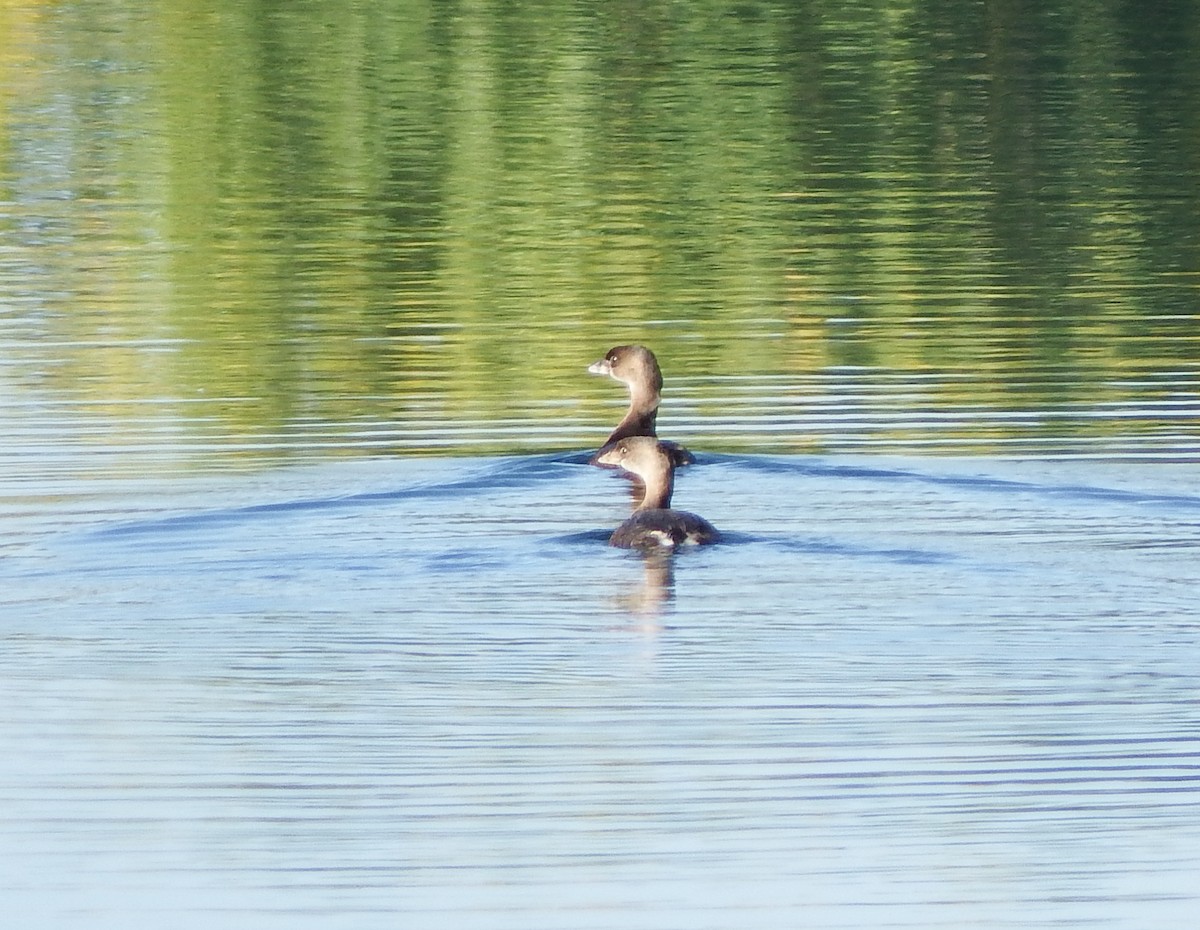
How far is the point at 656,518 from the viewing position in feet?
42.1

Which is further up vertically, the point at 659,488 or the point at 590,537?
the point at 659,488

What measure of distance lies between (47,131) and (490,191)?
306 inches

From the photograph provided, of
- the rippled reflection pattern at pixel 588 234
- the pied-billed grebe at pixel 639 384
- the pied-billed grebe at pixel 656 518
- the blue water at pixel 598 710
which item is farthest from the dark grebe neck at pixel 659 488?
the pied-billed grebe at pixel 639 384

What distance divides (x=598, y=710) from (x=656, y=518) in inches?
116

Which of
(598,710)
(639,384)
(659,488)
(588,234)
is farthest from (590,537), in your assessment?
(588,234)

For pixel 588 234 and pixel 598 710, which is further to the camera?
pixel 588 234

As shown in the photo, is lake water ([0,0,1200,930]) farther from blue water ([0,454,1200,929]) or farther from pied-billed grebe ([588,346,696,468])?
pied-billed grebe ([588,346,696,468])

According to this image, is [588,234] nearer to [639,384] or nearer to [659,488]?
[639,384]

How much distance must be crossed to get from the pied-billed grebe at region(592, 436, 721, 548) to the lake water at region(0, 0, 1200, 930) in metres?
0.19

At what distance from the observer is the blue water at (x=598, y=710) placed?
27.6ft

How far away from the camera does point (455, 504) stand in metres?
13.9

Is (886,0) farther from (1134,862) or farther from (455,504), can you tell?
(1134,862)

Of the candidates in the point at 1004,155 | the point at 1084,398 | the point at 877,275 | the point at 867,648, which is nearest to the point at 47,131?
the point at 1004,155

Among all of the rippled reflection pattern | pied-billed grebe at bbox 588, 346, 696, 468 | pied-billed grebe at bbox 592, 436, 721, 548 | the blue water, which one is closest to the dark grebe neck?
pied-billed grebe at bbox 592, 436, 721, 548
